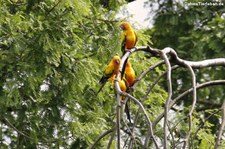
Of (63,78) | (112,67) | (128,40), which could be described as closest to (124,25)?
(128,40)

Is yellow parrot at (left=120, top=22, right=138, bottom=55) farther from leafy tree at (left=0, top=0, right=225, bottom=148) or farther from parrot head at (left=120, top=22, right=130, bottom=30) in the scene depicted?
leafy tree at (left=0, top=0, right=225, bottom=148)

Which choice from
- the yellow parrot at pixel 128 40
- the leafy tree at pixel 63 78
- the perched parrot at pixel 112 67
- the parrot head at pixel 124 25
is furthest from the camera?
the leafy tree at pixel 63 78

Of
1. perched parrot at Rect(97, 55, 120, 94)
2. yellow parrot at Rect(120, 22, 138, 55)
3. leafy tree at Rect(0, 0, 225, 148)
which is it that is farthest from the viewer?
leafy tree at Rect(0, 0, 225, 148)

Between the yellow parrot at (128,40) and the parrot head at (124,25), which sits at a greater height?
the parrot head at (124,25)

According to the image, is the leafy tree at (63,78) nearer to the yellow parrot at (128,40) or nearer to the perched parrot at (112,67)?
the yellow parrot at (128,40)

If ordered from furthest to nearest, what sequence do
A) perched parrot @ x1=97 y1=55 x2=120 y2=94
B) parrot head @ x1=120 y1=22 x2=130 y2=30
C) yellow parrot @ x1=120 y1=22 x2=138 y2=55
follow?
1. parrot head @ x1=120 y1=22 x2=130 y2=30
2. yellow parrot @ x1=120 y1=22 x2=138 y2=55
3. perched parrot @ x1=97 y1=55 x2=120 y2=94

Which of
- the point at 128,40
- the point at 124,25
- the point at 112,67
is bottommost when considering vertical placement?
the point at 112,67

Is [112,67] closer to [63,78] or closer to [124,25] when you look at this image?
[124,25]

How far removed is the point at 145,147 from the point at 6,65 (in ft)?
14.6

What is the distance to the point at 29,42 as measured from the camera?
7246 mm

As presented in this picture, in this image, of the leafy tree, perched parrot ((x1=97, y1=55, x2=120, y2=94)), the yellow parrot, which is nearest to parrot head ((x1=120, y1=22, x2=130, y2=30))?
the yellow parrot

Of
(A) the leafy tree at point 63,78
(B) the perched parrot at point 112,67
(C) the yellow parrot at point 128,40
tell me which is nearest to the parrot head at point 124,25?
(C) the yellow parrot at point 128,40

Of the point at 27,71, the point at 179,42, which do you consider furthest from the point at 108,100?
the point at 179,42

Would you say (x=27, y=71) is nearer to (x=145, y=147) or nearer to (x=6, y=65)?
(x=6, y=65)
